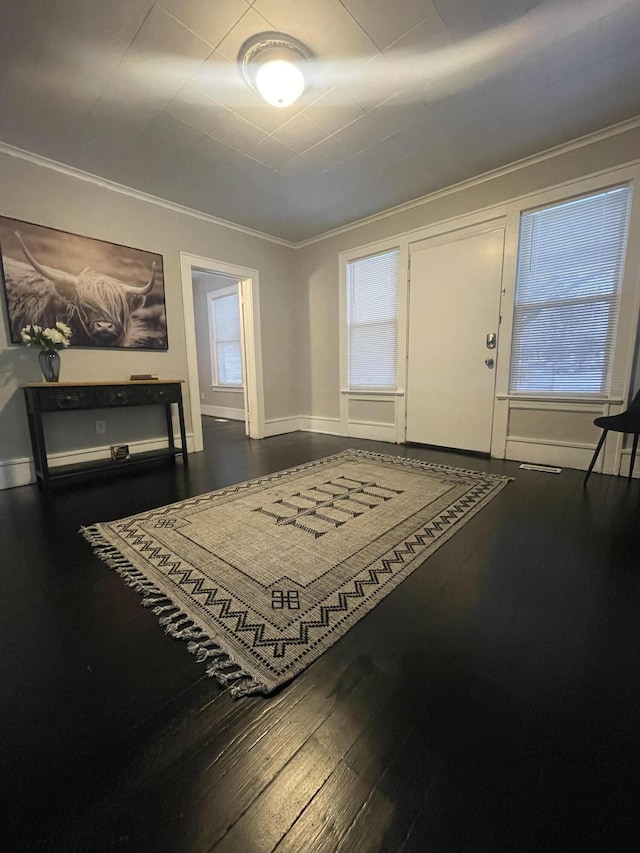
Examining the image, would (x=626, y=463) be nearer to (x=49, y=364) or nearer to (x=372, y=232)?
(x=372, y=232)

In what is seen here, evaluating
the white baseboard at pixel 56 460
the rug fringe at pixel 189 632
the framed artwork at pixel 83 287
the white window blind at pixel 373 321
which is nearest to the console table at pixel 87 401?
the white baseboard at pixel 56 460

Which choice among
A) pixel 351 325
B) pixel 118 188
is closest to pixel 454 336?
pixel 351 325

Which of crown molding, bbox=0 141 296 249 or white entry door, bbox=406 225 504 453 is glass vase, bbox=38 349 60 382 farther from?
white entry door, bbox=406 225 504 453

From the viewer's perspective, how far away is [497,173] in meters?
3.00

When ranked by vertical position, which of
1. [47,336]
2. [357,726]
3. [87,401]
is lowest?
[357,726]

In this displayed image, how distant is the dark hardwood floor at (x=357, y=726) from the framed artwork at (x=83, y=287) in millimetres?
2181

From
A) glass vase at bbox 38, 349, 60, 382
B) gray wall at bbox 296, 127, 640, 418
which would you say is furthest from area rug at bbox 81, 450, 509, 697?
gray wall at bbox 296, 127, 640, 418

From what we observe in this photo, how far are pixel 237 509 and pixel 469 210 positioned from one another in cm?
334

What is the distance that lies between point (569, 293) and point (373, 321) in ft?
6.16

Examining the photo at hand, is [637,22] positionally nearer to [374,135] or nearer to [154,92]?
[374,135]

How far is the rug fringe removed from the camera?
0.96 meters

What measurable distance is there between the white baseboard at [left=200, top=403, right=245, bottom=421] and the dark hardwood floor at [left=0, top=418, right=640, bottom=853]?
4606mm

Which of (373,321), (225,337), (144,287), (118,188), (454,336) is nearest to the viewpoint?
(118,188)

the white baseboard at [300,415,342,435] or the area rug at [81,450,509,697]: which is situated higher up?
the white baseboard at [300,415,342,435]
